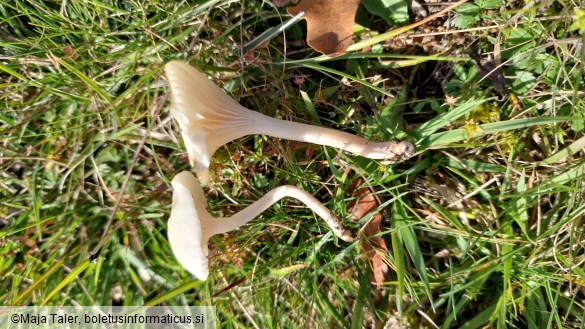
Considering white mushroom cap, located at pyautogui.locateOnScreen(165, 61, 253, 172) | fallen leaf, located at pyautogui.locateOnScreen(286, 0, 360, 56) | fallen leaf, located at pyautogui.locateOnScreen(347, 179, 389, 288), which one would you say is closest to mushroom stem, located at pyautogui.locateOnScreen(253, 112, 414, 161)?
white mushroom cap, located at pyautogui.locateOnScreen(165, 61, 253, 172)

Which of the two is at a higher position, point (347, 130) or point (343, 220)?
point (347, 130)

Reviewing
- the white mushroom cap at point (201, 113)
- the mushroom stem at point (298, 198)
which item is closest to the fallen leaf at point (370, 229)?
the mushroom stem at point (298, 198)

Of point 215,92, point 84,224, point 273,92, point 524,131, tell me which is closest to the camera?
point 215,92

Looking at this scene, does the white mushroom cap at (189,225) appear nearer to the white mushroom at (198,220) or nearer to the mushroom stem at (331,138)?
the white mushroom at (198,220)

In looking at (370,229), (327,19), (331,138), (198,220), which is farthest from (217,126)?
(370,229)

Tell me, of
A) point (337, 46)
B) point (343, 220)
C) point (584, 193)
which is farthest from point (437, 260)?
point (337, 46)

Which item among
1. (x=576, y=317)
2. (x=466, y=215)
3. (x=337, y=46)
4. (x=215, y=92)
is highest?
(x=337, y=46)

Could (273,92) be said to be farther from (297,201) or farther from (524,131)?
(524,131)
